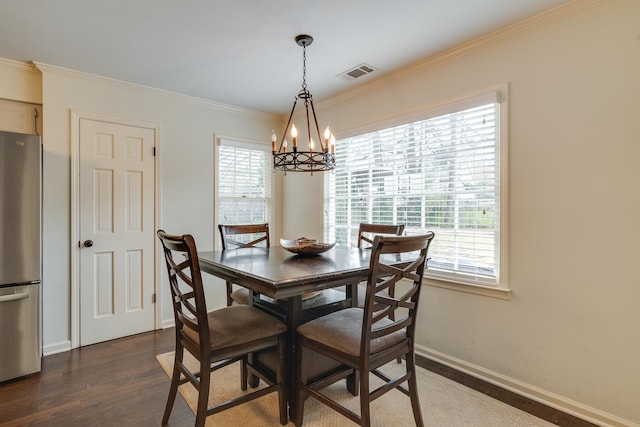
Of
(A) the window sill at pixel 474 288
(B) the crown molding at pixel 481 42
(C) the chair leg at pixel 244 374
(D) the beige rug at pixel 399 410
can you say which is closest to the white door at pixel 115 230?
(D) the beige rug at pixel 399 410

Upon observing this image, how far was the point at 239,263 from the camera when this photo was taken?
1903 millimetres

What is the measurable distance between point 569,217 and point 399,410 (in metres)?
1.59

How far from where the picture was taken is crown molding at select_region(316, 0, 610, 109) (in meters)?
1.99

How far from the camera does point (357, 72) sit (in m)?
2.99

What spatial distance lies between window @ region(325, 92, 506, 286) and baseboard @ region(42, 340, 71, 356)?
289cm

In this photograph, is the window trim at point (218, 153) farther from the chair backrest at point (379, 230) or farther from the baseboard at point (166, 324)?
the chair backrest at point (379, 230)

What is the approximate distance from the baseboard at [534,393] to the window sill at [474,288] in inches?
21.6

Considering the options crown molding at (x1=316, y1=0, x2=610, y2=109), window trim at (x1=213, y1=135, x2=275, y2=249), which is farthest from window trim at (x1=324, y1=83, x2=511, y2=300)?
window trim at (x1=213, y1=135, x2=275, y2=249)

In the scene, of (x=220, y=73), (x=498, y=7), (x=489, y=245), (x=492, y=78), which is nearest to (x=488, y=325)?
(x=489, y=245)

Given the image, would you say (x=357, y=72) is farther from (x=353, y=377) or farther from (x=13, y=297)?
(x=13, y=297)

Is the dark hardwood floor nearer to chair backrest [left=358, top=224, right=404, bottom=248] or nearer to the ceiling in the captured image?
chair backrest [left=358, top=224, right=404, bottom=248]

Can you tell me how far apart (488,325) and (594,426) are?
29.0 inches

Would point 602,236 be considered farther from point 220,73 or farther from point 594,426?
point 220,73

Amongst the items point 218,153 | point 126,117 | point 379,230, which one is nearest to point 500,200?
point 379,230
